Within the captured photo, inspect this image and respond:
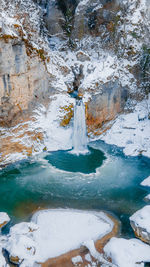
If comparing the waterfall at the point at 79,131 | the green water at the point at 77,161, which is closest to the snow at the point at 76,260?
the green water at the point at 77,161

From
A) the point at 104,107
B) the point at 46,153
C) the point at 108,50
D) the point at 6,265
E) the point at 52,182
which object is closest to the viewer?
the point at 6,265

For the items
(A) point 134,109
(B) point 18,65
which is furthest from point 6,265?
(A) point 134,109

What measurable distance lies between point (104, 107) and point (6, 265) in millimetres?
14192

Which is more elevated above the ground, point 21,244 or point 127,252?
point 21,244

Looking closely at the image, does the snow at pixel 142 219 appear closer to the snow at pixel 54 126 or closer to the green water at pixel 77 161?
the green water at pixel 77 161

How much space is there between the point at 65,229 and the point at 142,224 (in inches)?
118

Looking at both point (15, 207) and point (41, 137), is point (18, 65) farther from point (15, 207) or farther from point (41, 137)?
point (15, 207)

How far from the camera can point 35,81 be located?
15875mm

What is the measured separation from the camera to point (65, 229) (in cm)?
826

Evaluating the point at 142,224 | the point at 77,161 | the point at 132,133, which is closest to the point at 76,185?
the point at 77,161

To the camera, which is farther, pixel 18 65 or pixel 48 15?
pixel 48 15

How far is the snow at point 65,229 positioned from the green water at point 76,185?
0.63 meters

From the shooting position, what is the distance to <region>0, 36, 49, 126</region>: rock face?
13.2m

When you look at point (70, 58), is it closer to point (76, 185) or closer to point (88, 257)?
point (76, 185)
